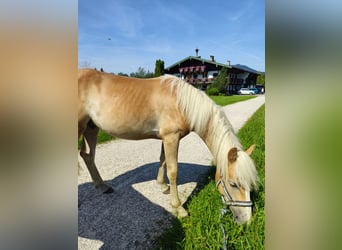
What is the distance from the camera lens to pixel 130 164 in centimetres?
498

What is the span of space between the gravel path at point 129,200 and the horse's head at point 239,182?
A: 31.3 inches

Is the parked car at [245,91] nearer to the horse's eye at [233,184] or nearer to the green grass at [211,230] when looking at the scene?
the green grass at [211,230]

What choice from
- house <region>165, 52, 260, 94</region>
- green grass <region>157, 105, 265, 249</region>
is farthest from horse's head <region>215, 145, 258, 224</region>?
house <region>165, 52, 260, 94</region>

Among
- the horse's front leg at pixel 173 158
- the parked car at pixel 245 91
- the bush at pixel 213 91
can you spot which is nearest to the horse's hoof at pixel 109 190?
the horse's front leg at pixel 173 158

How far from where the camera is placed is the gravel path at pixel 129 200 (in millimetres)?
2449

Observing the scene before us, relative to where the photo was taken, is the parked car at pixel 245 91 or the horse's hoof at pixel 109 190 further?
the parked car at pixel 245 91

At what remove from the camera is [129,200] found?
10.8ft

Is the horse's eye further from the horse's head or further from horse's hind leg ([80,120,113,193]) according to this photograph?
horse's hind leg ([80,120,113,193])

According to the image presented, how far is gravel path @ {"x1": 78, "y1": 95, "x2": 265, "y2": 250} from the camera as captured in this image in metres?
2.45

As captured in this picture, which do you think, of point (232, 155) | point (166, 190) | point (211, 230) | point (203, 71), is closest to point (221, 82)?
point (203, 71)

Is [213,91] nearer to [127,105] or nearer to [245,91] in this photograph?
[245,91]

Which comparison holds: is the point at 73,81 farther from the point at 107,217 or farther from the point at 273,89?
the point at 107,217

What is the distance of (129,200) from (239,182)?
162 centimetres

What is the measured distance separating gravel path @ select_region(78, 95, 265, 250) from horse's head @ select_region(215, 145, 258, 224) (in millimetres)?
795
